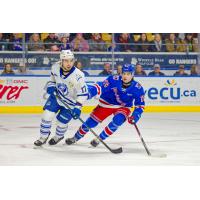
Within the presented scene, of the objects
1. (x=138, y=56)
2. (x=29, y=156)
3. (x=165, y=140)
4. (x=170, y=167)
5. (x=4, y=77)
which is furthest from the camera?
(x=138, y=56)

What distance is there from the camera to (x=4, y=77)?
31.2 ft

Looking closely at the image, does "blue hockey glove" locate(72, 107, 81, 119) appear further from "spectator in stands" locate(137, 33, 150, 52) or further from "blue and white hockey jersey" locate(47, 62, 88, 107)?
"spectator in stands" locate(137, 33, 150, 52)

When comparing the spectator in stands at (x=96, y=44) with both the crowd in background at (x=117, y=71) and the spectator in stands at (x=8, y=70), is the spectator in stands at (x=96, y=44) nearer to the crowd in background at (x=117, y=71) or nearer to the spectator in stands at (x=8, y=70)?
the crowd in background at (x=117, y=71)

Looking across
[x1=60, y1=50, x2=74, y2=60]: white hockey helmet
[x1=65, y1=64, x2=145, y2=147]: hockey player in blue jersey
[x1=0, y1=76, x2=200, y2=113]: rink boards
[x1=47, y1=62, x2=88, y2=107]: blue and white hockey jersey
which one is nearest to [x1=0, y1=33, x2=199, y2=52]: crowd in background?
[x1=0, y1=76, x2=200, y2=113]: rink boards

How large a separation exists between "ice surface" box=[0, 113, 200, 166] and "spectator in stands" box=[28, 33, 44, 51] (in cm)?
210

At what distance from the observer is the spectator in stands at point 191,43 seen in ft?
34.4

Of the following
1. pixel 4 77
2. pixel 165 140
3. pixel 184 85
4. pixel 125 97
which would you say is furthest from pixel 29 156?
pixel 184 85

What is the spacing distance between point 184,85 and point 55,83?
5074mm

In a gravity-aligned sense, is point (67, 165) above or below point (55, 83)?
below

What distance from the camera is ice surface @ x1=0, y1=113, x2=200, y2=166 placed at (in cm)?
500

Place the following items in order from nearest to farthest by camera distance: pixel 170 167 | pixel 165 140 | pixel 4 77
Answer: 1. pixel 170 167
2. pixel 165 140
3. pixel 4 77

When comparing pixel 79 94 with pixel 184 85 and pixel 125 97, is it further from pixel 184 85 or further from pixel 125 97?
pixel 184 85

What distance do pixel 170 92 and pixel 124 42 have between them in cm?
134

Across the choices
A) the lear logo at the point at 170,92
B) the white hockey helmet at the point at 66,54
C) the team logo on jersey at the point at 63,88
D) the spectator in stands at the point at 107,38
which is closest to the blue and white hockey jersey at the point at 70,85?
the team logo on jersey at the point at 63,88
